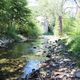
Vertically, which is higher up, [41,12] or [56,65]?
[41,12]

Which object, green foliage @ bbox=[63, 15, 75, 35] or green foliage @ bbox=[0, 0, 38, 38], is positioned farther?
green foliage @ bbox=[0, 0, 38, 38]

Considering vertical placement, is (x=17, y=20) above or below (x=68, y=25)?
above

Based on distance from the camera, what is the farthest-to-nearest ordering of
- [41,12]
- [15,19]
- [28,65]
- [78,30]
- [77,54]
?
[41,12] < [15,19] < [78,30] < [77,54] < [28,65]

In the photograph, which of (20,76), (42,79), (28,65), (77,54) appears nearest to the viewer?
(42,79)

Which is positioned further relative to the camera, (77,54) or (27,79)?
(77,54)

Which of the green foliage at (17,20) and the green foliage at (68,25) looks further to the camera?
the green foliage at (17,20)

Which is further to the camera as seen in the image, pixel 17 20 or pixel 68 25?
pixel 68 25

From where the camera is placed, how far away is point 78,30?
15.2 metres

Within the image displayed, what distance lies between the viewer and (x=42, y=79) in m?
8.53

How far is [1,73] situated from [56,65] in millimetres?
2752

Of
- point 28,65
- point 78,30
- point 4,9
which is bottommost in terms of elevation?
point 28,65

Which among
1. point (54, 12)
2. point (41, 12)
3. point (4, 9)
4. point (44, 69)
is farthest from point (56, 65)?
point (41, 12)

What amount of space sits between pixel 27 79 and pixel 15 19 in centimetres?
2586

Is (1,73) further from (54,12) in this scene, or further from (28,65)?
(54,12)
